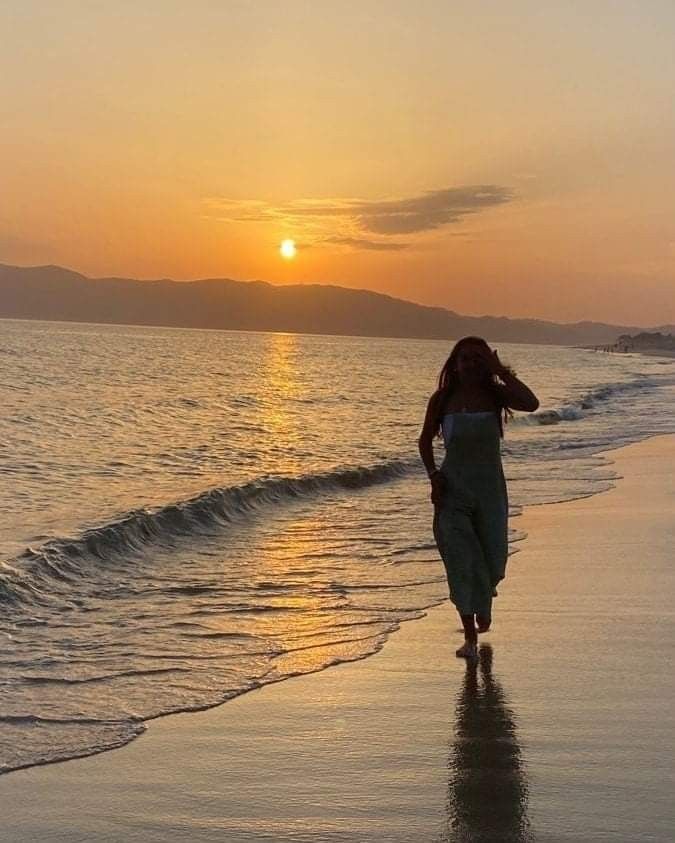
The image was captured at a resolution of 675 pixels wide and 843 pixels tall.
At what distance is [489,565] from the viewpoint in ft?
22.9

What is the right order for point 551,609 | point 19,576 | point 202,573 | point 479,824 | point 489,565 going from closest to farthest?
point 479,824 < point 489,565 < point 551,609 < point 19,576 < point 202,573

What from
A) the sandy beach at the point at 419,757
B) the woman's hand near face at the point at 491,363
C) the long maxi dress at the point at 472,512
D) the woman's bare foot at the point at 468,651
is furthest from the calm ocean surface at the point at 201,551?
the woman's hand near face at the point at 491,363

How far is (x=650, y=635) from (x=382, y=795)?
3.21m

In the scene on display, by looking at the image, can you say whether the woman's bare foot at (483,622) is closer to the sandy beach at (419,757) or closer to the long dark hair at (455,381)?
the sandy beach at (419,757)

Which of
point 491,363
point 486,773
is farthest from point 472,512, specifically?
point 486,773

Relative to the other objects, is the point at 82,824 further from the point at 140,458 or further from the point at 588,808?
the point at 140,458

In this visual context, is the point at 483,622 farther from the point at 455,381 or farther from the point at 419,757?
the point at 419,757

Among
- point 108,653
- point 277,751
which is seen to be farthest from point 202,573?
point 277,751

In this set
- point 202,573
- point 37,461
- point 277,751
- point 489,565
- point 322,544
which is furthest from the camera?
point 37,461

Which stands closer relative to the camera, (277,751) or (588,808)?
(588,808)

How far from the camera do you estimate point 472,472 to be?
6891 mm

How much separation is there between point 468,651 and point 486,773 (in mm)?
1951

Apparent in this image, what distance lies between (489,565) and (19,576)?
4.80 metres

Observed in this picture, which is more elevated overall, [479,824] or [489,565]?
[489,565]
